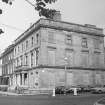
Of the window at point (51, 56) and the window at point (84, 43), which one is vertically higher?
the window at point (84, 43)

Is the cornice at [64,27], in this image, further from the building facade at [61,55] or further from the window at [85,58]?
the window at [85,58]

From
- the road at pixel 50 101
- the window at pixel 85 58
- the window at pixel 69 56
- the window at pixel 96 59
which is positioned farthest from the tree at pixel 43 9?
the window at pixel 96 59

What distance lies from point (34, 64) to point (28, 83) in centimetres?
490

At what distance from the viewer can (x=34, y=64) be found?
42031 mm

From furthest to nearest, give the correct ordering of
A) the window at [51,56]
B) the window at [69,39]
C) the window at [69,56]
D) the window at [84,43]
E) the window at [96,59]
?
the window at [96,59] → the window at [84,43] → the window at [69,39] → the window at [69,56] → the window at [51,56]

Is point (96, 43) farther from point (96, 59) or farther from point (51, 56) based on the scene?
point (51, 56)

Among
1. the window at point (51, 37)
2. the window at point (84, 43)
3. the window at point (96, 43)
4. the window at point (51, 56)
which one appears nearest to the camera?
the window at point (51, 56)

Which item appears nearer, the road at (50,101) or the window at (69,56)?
the road at (50,101)

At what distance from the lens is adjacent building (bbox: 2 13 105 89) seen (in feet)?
129

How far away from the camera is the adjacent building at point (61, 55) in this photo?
3928cm

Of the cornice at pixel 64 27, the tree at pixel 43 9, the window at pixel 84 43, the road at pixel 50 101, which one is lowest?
the road at pixel 50 101

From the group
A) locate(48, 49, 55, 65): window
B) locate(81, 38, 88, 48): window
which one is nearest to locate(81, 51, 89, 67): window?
locate(81, 38, 88, 48): window

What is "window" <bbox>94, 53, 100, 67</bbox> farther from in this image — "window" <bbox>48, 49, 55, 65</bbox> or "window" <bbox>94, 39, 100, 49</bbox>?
"window" <bbox>48, 49, 55, 65</bbox>

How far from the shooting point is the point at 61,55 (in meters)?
41.4
